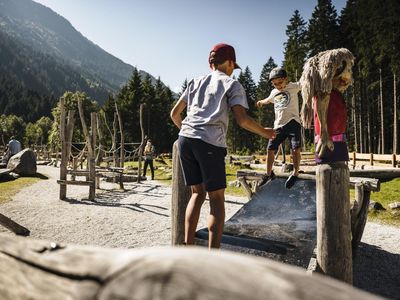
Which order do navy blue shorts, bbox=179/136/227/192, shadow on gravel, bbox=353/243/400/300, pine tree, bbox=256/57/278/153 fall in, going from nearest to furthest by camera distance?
1. navy blue shorts, bbox=179/136/227/192
2. shadow on gravel, bbox=353/243/400/300
3. pine tree, bbox=256/57/278/153

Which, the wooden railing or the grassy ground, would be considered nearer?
the grassy ground

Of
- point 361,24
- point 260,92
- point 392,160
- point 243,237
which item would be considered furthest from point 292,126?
point 260,92

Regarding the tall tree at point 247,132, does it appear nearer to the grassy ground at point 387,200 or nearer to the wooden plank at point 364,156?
the wooden plank at point 364,156

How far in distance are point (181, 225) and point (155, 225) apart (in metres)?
4.04

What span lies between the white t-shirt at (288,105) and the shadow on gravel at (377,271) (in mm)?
2226

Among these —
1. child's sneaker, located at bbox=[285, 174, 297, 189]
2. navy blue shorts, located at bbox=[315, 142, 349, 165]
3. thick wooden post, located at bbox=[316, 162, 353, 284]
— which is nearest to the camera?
thick wooden post, located at bbox=[316, 162, 353, 284]

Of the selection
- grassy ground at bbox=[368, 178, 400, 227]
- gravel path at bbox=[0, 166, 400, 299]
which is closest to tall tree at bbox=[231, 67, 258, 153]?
grassy ground at bbox=[368, 178, 400, 227]

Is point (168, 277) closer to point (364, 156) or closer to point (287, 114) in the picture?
point (287, 114)

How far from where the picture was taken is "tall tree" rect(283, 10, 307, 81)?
33500mm

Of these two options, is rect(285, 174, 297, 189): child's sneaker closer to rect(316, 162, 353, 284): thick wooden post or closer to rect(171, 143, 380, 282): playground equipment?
rect(171, 143, 380, 282): playground equipment

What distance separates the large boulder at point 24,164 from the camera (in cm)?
1744

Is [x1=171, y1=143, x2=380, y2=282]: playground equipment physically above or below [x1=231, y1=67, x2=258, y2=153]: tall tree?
below

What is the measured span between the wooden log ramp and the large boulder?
A: 61.3 feet

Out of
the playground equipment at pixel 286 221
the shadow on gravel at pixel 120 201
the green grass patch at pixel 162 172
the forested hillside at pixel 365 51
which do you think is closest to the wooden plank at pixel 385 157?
the forested hillside at pixel 365 51
